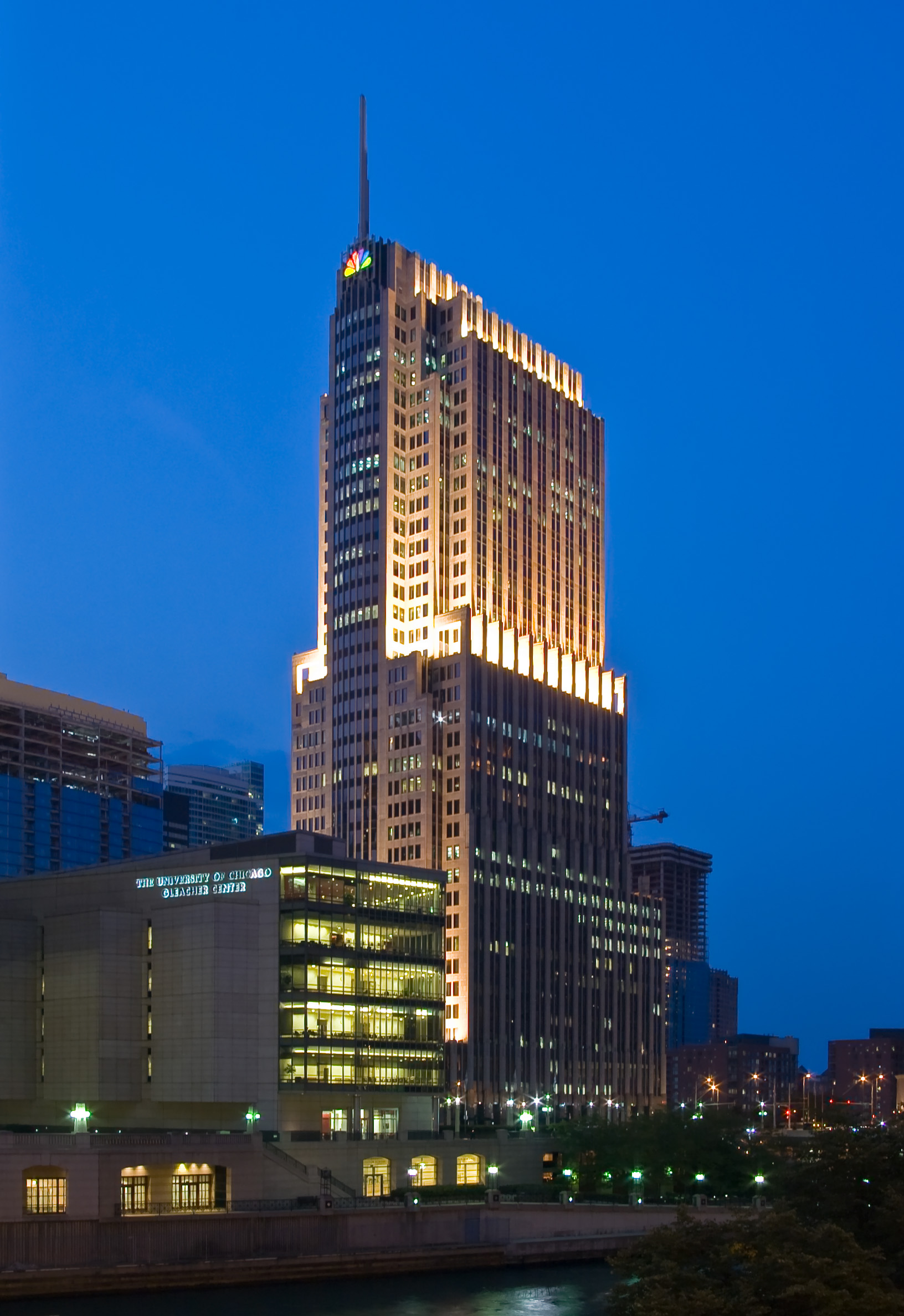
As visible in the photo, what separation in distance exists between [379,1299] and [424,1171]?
48631 millimetres

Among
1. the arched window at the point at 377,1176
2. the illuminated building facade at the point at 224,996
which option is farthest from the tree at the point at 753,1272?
the illuminated building facade at the point at 224,996

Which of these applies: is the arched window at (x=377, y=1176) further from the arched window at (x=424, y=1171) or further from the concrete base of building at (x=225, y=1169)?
the arched window at (x=424, y=1171)

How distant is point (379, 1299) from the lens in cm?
12231

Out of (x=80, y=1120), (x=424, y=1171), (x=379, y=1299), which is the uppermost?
(x=80, y=1120)

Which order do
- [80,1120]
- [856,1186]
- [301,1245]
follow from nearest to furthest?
[856,1186] < [301,1245] < [80,1120]

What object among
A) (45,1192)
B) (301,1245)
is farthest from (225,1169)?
(45,1192)

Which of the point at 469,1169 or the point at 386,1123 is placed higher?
the point at 386,1123

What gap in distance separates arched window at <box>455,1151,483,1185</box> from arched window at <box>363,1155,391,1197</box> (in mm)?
9202

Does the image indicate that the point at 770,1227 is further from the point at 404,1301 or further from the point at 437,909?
the point at 437,909

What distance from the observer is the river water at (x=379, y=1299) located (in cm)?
11506

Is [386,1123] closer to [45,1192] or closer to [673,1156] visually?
[673,1156]

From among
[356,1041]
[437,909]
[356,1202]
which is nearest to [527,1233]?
[356,1202]

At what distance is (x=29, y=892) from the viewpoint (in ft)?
637

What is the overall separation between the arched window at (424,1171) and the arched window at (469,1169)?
2.86 metres
